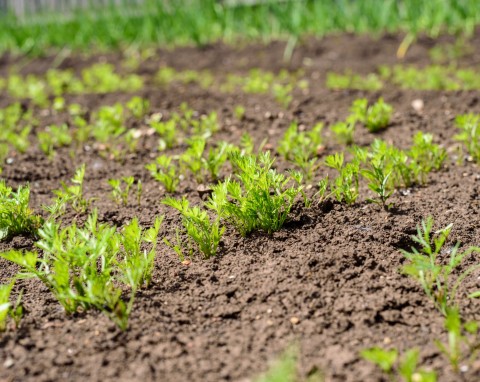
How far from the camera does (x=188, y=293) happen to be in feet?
6.96

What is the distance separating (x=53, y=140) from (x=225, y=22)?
14.6ft

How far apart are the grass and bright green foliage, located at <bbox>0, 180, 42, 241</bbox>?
16.9 ft

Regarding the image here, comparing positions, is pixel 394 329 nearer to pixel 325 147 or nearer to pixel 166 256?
pixel 166 256

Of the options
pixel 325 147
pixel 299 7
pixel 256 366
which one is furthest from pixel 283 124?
pixel 299 7

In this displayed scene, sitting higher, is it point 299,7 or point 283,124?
point 299,7

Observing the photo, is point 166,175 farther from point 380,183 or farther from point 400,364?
point 400,364

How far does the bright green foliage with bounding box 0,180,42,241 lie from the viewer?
2.53 metres

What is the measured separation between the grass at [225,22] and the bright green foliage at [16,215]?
5141 millimetres

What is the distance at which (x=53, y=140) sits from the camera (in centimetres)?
411

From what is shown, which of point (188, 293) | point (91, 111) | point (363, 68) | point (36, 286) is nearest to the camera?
point (188, 293)

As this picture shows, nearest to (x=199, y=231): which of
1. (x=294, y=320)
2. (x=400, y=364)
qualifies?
(x=294, y=320)

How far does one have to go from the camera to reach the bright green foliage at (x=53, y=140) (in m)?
3.88

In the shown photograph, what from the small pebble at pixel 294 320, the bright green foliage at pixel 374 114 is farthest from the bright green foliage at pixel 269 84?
the small pebble at pixel 294 320

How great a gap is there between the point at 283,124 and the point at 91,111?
1684 mm
